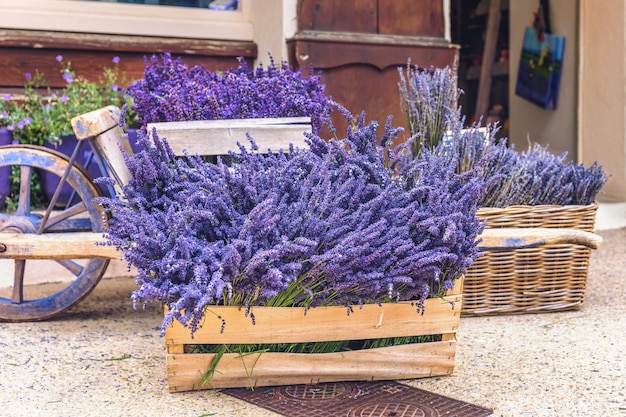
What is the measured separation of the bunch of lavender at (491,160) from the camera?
3.14m

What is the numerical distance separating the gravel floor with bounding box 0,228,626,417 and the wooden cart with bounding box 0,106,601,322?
13 cm

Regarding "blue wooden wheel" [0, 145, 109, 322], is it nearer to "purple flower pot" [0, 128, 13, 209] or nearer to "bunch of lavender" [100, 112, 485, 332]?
"purple flower pot" [0, 128, 13, 209]

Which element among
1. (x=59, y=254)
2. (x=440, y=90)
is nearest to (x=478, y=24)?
(x=440, y=90)

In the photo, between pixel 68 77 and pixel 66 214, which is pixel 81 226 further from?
pixel 68 77

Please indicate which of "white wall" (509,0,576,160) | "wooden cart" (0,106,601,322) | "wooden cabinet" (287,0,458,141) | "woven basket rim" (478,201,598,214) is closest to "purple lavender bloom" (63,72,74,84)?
"wooden cart" (0,106,601,322)

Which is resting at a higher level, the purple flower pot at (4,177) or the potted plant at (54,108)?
the potted plant at (54,108)

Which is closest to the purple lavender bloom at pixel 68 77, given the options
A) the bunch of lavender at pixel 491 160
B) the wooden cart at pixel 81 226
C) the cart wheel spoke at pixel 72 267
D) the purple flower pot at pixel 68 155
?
the purple flower pot at pixel 68 155

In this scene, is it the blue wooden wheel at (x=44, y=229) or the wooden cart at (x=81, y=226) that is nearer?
the wooden cart at (x=81, y=226)

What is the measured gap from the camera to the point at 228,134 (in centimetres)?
274

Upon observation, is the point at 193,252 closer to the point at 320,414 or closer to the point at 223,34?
the point at 320,414

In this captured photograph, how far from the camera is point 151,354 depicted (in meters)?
2.69

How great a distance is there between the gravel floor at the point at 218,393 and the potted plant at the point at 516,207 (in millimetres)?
103

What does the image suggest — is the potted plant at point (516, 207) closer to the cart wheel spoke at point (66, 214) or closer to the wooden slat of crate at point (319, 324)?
the wooden slat of crate at point (319, 324)

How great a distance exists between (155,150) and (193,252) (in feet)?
1.78
